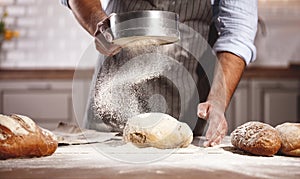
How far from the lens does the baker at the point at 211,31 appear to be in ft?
3.70

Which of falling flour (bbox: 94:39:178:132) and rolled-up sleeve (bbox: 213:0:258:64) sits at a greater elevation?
rolled-up sleeve (bbox: 213:0:258:64)

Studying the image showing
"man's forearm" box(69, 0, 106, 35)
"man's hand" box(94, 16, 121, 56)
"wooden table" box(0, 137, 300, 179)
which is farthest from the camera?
"man's forearm" box(69, 0, 106, 35)

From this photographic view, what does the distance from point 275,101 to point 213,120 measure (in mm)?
1553

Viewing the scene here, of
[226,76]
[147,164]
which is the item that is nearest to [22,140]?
[147,164]

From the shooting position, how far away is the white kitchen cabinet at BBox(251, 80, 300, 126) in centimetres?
251

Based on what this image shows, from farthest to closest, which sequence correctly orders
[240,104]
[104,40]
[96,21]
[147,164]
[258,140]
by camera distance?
1. [240,104]
2. [96,21]
3. [104,40]
4. [258,140]
5. [147,164]

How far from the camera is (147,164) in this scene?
30.2 inches

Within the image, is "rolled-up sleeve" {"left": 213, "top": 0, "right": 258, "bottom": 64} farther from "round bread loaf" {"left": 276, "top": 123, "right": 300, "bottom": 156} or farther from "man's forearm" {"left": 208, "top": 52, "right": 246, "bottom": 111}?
"round bread loaf" {"left": 276, "top": 123, "right": 300, "bottom": 156}

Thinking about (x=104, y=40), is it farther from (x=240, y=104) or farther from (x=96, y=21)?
(x=240, y=104)

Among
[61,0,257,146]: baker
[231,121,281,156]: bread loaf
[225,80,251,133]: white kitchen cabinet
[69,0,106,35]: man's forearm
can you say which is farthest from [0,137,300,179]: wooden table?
[225,80,251,133]: white kitchen cabinet

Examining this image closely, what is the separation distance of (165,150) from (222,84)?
1.12 ft

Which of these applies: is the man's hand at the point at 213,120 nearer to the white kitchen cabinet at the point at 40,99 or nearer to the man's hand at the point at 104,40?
the man's hand at the point at 104,40

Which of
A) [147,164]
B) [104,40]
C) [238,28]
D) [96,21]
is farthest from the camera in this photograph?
[238,28]

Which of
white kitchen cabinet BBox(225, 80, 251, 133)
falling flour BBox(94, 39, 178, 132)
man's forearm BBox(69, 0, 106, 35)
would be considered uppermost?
man's forearm BBox(69, 0, 106, 35)
